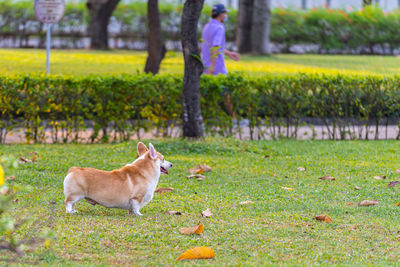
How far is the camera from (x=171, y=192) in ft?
22.3

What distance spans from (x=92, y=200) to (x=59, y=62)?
15411 mm

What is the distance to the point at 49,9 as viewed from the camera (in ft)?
46.1

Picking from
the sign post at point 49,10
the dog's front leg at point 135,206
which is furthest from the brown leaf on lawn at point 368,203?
the sign post at point 49,10

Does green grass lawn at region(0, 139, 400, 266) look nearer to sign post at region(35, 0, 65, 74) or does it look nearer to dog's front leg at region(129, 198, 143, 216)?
dog's front leg at region(129, 198, 143, 216)

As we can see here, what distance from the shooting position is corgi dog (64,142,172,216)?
5531 mm

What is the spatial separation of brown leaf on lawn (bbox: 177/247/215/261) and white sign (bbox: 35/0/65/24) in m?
10.5

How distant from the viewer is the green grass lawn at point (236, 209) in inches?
182

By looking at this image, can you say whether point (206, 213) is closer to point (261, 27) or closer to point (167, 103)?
point (167, 103)

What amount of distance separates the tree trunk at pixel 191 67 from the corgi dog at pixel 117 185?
3576 millimetres

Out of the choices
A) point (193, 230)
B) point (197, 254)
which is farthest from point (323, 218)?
point (197, 254)

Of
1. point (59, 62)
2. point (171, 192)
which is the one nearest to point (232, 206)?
point (171, 192)

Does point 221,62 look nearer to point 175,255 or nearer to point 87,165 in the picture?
point 87,165

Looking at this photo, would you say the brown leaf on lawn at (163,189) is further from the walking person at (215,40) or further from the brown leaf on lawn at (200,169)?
the walking person at (215,40)

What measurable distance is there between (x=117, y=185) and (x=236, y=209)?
1.14 meters
